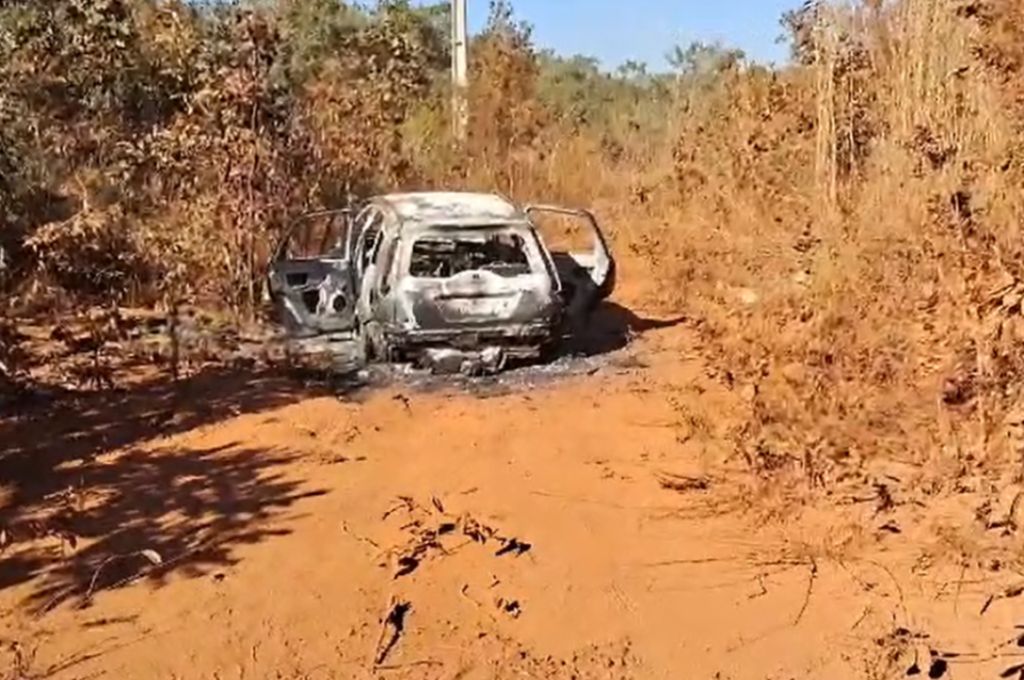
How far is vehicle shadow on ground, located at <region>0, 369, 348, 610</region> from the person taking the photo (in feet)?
23.4

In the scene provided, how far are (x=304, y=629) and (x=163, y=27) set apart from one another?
11.0 metres

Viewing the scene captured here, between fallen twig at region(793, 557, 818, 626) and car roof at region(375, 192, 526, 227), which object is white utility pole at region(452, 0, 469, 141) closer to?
car roof at region(375, 192, 526, 227)

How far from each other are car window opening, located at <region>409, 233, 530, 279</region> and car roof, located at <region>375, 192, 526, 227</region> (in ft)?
0.49

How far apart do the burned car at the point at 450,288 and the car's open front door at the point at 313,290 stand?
0.01 meters

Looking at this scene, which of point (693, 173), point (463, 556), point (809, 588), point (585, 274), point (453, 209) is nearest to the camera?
point (809, 588)

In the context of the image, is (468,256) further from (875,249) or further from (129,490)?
(129,490)

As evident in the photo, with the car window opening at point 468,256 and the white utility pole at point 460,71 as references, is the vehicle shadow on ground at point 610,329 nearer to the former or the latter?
the car window opening at point 468,256

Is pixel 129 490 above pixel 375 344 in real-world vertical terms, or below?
below

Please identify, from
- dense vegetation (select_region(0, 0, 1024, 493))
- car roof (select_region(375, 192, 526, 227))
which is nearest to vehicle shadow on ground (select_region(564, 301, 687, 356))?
dense vegetation (select_region(0, 0, 1024, 493))

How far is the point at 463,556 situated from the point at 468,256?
4131 mm

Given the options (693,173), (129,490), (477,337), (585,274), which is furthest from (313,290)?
(693,173)

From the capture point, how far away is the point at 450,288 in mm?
10273

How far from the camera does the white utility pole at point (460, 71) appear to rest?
1889cm

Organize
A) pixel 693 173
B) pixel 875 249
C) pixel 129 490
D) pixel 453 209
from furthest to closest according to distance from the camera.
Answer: pixel 693 173
pixel 453 209
pixel 875 249
pixel 129 490
